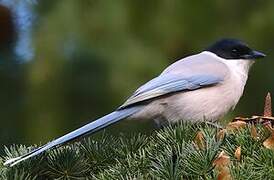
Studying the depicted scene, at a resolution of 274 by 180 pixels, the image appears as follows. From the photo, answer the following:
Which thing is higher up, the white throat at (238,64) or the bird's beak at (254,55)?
the bird's beak at (254,55)

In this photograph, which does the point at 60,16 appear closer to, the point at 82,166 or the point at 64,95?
the point at 64,95

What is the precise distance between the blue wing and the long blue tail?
0.03 m

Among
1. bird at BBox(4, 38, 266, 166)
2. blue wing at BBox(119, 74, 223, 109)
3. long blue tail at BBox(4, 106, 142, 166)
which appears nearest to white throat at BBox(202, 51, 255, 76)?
bird at BBox(4, 38, 266, 166)

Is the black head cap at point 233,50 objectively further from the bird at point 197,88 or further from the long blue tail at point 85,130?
the long blue tail at point 85,130

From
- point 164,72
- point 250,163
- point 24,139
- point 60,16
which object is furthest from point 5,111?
point 250,163

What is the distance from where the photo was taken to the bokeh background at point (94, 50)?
2.67 metres

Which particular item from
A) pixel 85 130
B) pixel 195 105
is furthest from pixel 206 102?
pixel 85 130

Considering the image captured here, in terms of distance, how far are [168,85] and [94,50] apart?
0.33m

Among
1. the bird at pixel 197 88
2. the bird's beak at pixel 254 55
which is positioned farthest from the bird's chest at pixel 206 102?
the bird's beak at pixel 254 55

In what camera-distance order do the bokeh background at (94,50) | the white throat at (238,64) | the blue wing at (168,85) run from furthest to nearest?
the white throat at (238,64) → the bokeh background at (94,50) → the blue wing at (168,85)

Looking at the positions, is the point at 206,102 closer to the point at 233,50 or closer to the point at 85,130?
the point at 233,50

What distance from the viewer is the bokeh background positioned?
8.77ft

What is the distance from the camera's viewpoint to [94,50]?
269 cm

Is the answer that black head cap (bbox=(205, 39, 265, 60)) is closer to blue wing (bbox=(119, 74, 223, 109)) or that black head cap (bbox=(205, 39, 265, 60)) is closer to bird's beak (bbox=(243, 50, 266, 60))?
bird's beak (bbox=(243, 50, 266, 60))
